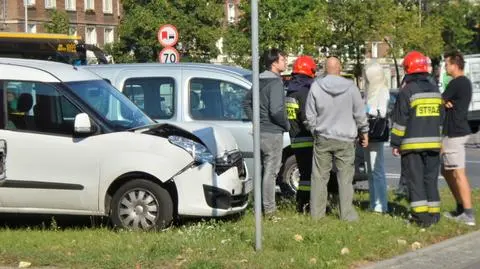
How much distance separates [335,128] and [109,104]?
8.29ft

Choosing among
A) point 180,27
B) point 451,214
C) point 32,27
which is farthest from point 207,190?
point 32,27

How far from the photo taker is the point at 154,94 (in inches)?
474

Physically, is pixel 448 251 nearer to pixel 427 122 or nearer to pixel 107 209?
pixel 427 122

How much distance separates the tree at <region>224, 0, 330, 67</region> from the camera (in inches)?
2338

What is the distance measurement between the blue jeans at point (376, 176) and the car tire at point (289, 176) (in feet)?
6.28

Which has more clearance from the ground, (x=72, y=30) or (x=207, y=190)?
(x=72, y=30)

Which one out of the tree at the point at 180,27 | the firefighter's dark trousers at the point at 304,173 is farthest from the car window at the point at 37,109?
the tree at the point at 180,27

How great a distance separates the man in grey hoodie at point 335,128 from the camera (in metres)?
9.48

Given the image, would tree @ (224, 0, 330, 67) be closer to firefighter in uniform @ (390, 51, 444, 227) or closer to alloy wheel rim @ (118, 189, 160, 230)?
firefighter in uniform @ (390, 51, 444, 227)

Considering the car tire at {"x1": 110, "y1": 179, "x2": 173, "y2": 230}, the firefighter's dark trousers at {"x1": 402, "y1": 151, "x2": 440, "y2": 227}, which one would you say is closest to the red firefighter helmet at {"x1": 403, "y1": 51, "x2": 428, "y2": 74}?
the firefighter's dark trousers at {"x1": 402, "y1": 151, "x2": 440, "y2": 227}

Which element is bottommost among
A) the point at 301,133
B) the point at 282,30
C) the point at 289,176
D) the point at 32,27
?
the point at 289,176

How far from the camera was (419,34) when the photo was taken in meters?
61.5

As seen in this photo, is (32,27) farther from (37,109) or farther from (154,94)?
(37,109)

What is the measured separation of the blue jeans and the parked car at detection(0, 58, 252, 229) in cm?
191
